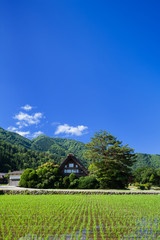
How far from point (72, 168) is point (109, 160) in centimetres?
873

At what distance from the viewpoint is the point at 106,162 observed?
31.1 metres

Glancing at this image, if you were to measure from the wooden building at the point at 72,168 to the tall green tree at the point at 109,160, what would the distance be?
3554mm

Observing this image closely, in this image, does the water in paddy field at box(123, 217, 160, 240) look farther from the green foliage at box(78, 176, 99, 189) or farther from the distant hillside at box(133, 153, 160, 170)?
the distant hillside at box(133, 153, 160, 170)

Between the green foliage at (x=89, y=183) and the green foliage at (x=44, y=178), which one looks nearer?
the green foliage at (x=89, y=183)

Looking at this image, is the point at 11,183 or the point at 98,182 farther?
the point at 11,183

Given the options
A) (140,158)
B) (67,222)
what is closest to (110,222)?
(67,222)

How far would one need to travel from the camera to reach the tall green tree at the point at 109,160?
30.0 meters

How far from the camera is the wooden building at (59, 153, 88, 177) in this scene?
34875 millimetres

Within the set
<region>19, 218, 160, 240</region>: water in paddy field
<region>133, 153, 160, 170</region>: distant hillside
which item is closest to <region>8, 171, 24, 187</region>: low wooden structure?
<region>19, 218, 160, 240</region>: water in paddy field

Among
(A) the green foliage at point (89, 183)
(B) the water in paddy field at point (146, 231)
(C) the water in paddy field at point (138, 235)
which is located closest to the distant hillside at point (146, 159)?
(A) the green foliage at point (89, 183)

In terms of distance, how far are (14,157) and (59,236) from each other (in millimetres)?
113394

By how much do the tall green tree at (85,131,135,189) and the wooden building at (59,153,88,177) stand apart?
355 cm

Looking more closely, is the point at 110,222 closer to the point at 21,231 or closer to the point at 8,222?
the point at 21,231

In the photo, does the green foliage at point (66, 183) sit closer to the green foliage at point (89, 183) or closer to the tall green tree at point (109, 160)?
the green foliage at point (89, 183)
